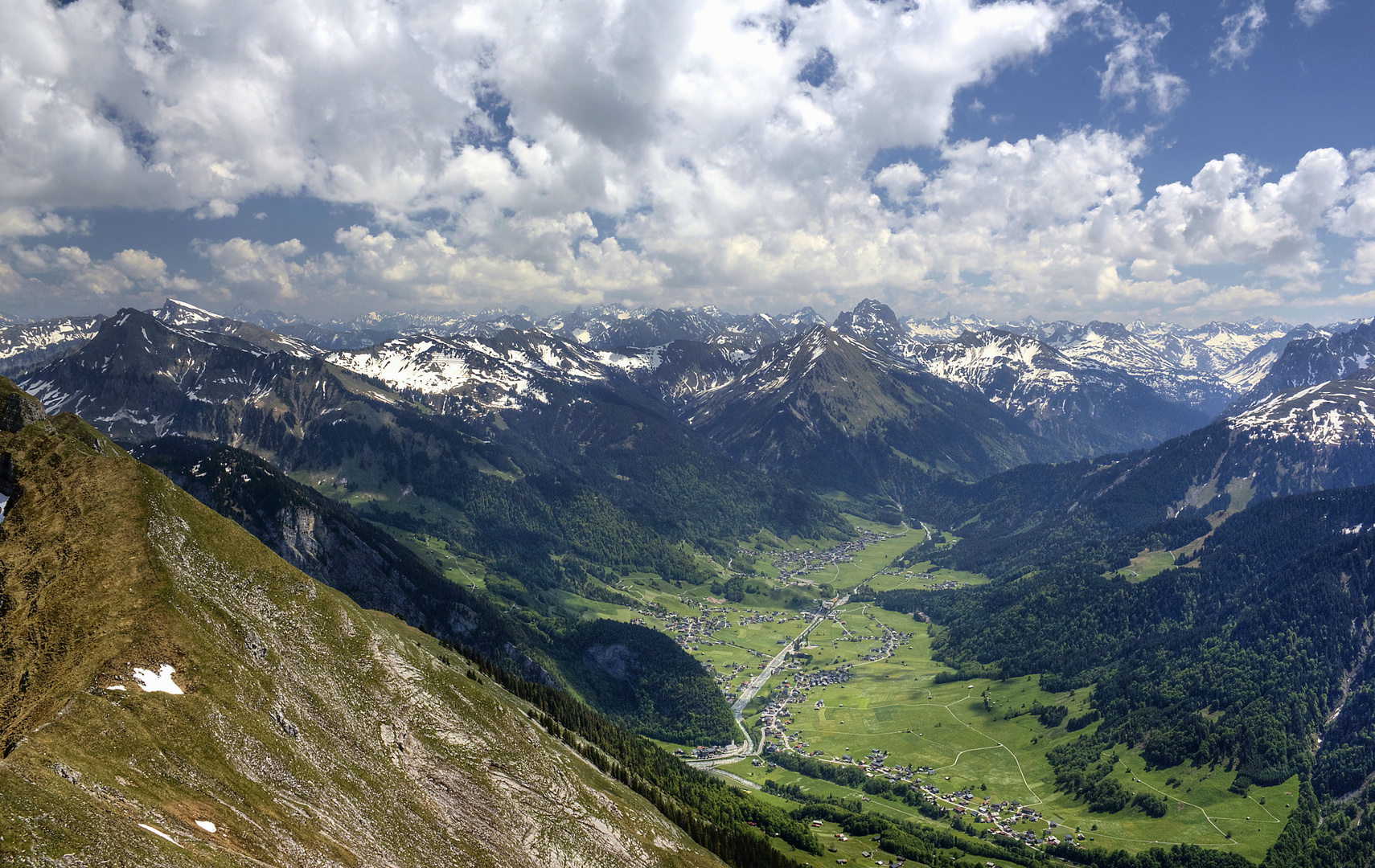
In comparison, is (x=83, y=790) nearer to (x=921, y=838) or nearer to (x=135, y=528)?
(x=135, y=528)

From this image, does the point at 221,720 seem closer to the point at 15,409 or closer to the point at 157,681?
the point at 157,681

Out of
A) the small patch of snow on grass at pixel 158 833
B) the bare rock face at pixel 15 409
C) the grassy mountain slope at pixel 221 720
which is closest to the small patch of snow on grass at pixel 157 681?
the grassy mountain slope at pixel 221 720

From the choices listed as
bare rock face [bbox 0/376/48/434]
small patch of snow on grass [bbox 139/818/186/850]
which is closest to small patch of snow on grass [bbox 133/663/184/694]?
small patch of snow on grass [bbox 139/818/186/850]

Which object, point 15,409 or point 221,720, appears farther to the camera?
point 15,409

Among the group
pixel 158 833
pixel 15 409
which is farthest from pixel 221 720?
pixel 15 409

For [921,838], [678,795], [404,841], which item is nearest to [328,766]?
[404,841]

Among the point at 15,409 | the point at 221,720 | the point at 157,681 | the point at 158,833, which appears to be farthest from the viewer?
the point at 15,409
